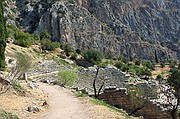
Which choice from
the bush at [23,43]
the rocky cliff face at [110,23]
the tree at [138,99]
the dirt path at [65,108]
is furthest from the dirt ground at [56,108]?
the rocky cliff face at [110,23]

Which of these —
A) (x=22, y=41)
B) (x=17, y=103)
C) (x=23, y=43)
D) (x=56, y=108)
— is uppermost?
(x=17, y=103)

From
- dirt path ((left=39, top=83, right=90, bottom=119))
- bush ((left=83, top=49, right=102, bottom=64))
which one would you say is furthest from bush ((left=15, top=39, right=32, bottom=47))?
dirt path ((left=39, top=83, right=90, bottom=119))

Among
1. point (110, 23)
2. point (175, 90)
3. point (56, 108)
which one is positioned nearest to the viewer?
point (56, 108)

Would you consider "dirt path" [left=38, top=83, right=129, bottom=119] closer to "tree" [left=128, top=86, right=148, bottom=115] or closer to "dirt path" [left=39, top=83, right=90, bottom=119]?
"dirt path" [left=39, top=83, right=90, bottom=119]

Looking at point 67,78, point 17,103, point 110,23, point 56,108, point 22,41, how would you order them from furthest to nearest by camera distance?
1. point 110,23
2. point 22,41
3. point 67,78
4. point 56,108
5. point 17,103

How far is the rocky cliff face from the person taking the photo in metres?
94.9

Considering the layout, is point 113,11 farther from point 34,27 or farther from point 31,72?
point 31,72

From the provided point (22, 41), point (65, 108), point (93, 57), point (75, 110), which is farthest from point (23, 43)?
point (75, 110)

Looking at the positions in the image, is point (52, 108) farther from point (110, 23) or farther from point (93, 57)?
point (110, 23)

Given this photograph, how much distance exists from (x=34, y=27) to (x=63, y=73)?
2652 inches

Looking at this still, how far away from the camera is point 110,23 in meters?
120

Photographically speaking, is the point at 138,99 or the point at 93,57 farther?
the point at 93,57

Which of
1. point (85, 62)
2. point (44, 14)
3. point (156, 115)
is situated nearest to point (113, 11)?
point (44, 14)

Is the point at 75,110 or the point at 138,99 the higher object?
the point at 75,110
